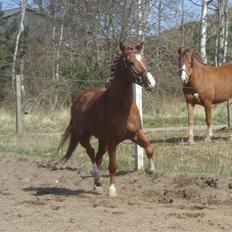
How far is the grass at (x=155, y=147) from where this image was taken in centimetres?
1092

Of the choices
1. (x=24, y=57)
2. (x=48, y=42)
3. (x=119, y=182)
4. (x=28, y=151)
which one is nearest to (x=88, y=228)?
(x=119, y=182)

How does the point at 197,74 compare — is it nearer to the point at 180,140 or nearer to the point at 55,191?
the point at 180,140

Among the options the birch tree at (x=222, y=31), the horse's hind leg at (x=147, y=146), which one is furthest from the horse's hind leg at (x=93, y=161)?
the birch tree at (x=222, y=31)

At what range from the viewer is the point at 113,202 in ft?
27.7

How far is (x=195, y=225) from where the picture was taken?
6762 mm

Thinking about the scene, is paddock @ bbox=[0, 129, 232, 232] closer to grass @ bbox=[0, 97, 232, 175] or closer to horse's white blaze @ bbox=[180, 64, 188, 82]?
grass @ bbox=[0, 97, 232, 175]

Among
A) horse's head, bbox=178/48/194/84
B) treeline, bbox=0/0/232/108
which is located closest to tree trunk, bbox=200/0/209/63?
treeline, bbox=0/0/232/108

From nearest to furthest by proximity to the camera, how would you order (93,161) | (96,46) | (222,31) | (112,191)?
(112,191) → (93,161) → (96,46) → (222,31)

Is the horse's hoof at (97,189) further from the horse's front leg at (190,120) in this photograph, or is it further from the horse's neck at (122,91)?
the horse's front leg at (190,120)

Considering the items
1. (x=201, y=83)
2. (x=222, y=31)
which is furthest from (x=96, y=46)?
(x=222, y=31)

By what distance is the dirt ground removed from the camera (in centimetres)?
689

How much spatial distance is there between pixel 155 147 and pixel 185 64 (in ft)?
6.98

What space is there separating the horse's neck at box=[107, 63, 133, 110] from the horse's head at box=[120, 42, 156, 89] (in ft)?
0.63

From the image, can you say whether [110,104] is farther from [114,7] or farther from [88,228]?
[114,7]
